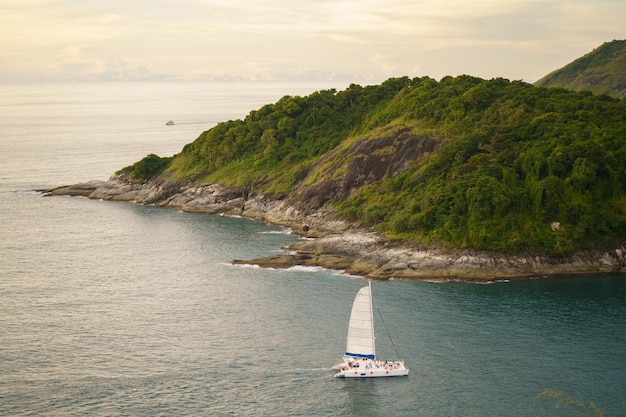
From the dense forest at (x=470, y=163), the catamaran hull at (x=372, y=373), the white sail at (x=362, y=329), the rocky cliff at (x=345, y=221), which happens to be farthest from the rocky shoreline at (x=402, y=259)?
the catamaran hull at (x=372, y=373)

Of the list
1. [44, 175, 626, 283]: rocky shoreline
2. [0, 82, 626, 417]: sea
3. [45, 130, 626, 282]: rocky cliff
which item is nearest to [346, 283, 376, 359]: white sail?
[0, 82, 626, 417]: sea

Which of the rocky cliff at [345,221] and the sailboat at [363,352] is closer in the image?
the sailboat at [363,352]

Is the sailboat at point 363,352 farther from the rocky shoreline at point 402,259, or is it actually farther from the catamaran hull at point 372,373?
the rocky shoreline at point 402,259

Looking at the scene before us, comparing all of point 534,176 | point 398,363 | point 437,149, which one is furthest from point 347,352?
point 437,149

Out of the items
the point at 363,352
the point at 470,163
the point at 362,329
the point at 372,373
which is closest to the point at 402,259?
the point at 470,163

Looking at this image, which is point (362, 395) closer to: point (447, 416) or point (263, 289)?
point (447, 416)

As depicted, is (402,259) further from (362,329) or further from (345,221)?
(362,329)
